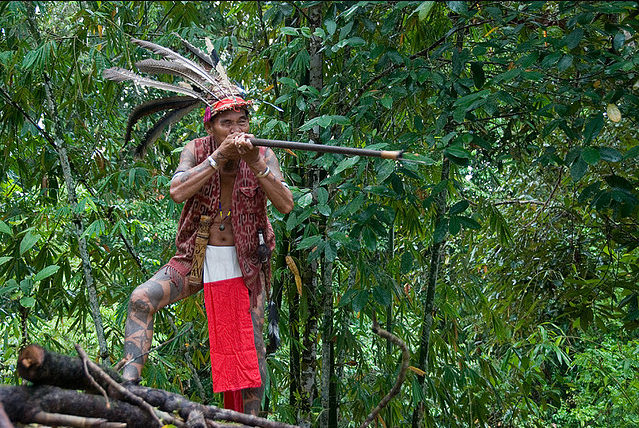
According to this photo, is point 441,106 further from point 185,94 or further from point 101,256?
point 101,256

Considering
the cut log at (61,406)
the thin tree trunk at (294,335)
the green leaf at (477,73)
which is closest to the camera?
the cut log at (61,406)

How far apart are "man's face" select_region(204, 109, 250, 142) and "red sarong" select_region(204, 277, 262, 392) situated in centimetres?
67

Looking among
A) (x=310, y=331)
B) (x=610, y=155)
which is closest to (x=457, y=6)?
(x=610, y=155)

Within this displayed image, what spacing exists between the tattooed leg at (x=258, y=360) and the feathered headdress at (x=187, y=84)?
3.00 ft

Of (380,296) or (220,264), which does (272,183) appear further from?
(380,296)

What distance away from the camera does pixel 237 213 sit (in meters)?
2.83

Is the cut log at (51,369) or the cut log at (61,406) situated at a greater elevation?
the cut log at (51,369)

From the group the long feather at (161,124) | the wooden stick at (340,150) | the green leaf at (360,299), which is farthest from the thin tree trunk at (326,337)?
the wooden stick at (340,150)

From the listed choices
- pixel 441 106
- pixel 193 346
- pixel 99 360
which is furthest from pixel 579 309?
pixel 99 360

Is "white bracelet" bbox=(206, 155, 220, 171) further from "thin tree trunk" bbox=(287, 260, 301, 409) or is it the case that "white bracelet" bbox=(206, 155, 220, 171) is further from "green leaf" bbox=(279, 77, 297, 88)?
"thin tree trunk" bbox=(287, 260, 301, 409)

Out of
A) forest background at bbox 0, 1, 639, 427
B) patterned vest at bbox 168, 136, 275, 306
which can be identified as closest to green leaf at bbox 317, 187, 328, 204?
forest background at bbox 0, 1, 639, 427

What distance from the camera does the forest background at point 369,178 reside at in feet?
8.85

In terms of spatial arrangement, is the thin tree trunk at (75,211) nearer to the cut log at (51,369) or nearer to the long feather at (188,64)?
the long feather at (188,64)

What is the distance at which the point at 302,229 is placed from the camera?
11.6 ft
